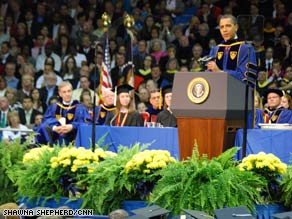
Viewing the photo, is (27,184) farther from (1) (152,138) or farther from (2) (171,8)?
(2) (171,8)

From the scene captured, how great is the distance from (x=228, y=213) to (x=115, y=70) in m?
10.1

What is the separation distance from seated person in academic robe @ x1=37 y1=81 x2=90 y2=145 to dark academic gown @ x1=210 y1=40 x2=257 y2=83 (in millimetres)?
3042

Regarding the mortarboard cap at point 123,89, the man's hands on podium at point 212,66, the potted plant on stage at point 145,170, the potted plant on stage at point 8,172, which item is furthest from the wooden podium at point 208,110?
the mortarboard cap at point 123,89

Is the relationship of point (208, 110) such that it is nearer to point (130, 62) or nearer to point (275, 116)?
point (275, 116)

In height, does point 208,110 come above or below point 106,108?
above

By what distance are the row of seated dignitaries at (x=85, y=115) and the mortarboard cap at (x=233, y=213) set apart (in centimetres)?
514

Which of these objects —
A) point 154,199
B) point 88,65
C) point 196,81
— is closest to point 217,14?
point 88,65

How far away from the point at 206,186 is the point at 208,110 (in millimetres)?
1352

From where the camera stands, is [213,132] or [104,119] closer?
[213,132]

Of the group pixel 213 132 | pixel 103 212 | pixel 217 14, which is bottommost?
pixel 103 212

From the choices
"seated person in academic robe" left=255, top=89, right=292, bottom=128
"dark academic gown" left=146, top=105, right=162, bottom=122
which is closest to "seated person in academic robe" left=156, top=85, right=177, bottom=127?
"dark academic gown" left=146, top=105, right=162, bottom=122

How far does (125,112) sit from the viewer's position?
51.0 feet

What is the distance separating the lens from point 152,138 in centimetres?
1379

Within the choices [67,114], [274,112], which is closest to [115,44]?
[67,114]
